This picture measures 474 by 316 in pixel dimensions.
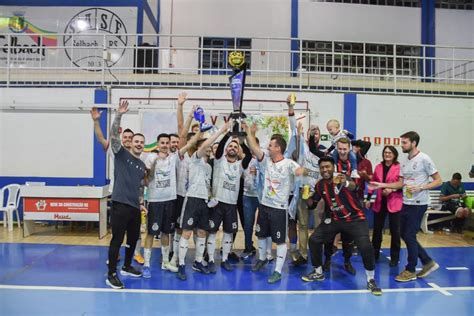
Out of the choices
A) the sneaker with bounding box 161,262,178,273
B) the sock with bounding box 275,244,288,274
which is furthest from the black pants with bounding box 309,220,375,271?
the sneaker with bounding box 161,262,178,273

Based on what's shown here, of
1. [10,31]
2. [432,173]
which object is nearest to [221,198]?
[432,173]

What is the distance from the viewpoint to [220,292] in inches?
159

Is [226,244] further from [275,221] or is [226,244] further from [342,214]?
[342,214]

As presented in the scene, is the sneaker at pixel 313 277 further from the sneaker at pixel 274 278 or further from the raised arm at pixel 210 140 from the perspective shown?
the raised arm at pixel 210 140

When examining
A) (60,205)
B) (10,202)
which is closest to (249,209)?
(60,205)

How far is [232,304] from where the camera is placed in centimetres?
371

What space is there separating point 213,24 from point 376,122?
7552 millimetres

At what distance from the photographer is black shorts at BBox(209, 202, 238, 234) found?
15.3 ft

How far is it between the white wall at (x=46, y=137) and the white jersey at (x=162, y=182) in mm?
4124

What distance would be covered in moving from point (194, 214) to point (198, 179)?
0.44 metres

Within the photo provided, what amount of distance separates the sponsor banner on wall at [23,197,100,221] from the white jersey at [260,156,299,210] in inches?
147

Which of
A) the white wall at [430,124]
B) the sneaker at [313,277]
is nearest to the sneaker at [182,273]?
the sneaker at [313,277]

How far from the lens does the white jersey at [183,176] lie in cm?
478

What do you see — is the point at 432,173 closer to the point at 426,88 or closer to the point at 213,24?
the point at 426,88
